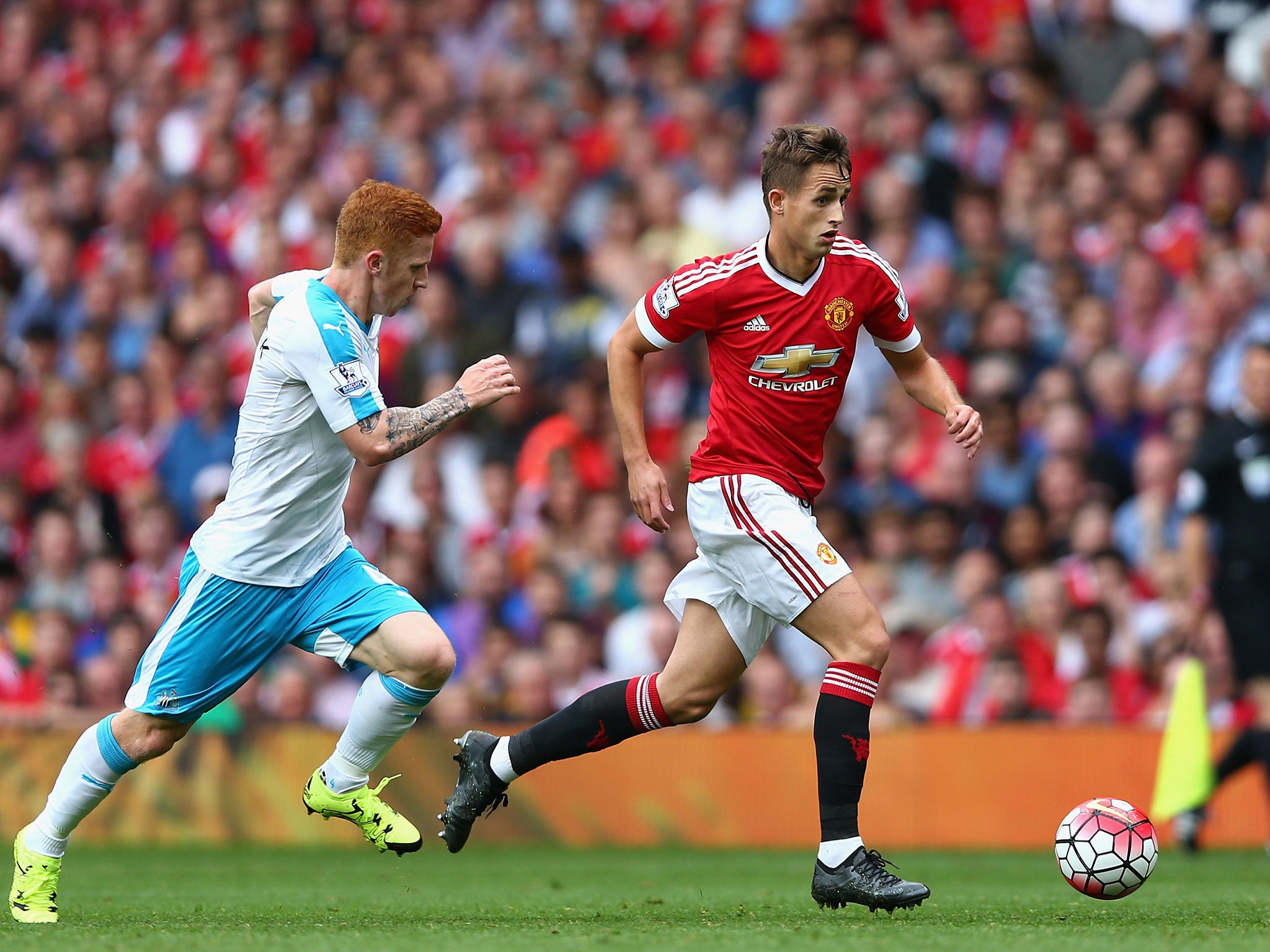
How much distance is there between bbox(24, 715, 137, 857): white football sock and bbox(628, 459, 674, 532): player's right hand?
186cm

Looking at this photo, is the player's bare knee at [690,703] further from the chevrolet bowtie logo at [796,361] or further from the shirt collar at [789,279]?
the shirt collar at [789,279]

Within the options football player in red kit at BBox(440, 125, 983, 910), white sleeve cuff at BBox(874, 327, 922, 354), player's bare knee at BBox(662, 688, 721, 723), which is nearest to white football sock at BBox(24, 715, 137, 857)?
football player in red kit at BBox(440, 125, 983, 910)

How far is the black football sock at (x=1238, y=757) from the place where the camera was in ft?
29.4

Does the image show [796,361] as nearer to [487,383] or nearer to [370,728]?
[487,383]

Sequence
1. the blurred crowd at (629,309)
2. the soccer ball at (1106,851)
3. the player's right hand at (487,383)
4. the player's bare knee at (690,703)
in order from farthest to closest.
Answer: the blurred crowd at (629,309), the player's bare knee at (690,703), the soccer ball at (1106,851), the player's right hand at (487,383)

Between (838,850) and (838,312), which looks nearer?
(838,850)

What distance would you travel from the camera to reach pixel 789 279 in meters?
6.00

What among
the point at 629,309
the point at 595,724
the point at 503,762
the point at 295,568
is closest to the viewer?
the point at 295,568

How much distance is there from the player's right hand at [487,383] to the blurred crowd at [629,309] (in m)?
4.86

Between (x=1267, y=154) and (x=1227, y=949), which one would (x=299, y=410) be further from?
(x=1267, y=154)

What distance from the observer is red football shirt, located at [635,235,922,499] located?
5973 mm

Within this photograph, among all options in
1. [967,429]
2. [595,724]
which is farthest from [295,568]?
[967,429]

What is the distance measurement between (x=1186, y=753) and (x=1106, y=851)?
3446 millimetres

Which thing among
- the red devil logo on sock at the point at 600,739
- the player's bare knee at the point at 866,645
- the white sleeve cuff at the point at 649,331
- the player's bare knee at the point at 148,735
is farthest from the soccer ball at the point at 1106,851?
the player's bare knee at the point at 148,735
